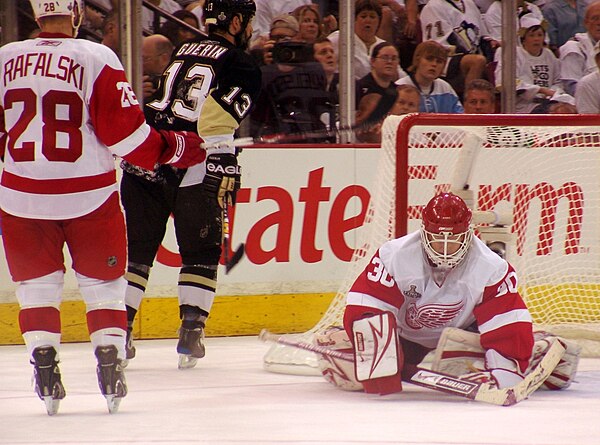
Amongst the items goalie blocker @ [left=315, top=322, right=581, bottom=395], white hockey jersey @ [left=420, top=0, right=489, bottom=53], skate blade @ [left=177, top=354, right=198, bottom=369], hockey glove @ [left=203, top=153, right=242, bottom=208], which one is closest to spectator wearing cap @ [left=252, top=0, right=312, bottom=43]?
white hockey jersey @ [left=420, top=0, right=489, bottom=53]

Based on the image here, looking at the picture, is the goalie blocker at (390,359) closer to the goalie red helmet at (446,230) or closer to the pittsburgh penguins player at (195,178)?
the goalie red helmet at (446,230)

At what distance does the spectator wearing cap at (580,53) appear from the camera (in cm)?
594

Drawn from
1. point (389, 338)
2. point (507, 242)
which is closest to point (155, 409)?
point (389, 338)

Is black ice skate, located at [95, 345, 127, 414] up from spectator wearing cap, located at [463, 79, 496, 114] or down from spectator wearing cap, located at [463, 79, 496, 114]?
down

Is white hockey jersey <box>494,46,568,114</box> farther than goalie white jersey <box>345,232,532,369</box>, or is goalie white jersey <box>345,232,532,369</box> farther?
white hockey jersey <box>494,46,568,114</box>

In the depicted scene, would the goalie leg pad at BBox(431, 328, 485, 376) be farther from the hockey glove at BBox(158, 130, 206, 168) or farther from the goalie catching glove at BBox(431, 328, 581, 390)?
the hockey glove at BBox(158, 130, 206, 168)

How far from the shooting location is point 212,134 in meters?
4.23

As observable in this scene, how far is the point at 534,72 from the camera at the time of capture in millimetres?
5797

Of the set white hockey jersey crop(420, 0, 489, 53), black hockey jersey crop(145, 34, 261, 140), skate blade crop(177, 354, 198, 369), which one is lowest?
skate blade crop(177, 354, 198, 369)

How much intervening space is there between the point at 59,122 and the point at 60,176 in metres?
0.14

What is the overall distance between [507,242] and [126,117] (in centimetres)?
168

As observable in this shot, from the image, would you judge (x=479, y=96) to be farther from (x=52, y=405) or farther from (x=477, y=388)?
(x=52, y=405)

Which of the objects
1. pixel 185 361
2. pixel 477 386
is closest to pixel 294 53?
pixel 185 361

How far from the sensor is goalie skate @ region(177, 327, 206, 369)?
434 cm
